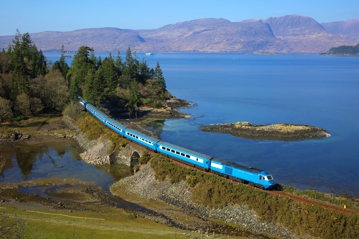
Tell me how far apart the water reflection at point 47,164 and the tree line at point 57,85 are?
1828cm

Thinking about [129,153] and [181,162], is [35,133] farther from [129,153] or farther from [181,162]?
[181,162]

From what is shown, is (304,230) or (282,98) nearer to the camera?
(304,230)

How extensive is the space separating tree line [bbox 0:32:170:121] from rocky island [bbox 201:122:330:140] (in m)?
28.3

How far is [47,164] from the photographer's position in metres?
59.9

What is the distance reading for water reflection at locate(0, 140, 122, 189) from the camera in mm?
53719

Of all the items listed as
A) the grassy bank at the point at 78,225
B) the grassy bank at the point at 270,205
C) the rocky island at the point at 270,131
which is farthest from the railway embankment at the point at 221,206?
the rocky island at the point at 270,131

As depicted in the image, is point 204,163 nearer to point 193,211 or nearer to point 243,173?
point 243,173

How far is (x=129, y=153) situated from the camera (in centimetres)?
5884

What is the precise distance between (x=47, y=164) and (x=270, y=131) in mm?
47106

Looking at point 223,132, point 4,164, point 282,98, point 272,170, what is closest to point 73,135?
point 4,164

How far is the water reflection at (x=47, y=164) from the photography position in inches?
2115

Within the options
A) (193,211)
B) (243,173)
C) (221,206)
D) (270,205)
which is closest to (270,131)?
(243,173)

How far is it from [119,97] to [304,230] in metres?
81.4

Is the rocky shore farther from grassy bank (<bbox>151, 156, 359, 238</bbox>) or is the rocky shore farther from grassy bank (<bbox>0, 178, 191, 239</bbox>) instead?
grassy bank (<bbox>0, 178, 191, 239</bbox>)
